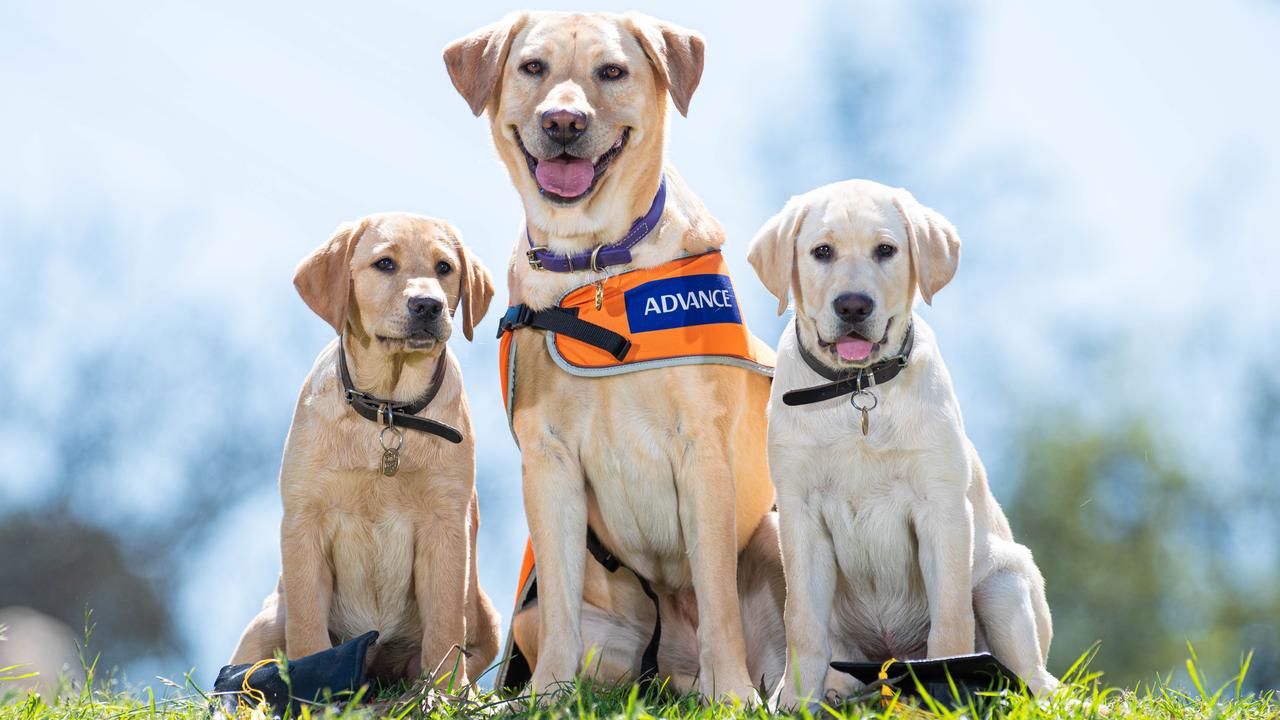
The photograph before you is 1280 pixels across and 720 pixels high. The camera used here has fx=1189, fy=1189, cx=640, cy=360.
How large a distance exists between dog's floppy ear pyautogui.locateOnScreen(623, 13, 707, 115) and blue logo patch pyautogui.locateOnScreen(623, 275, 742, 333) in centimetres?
69

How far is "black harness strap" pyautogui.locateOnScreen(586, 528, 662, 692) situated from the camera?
15.4ft

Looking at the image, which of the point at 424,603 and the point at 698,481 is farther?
the point at 424,603

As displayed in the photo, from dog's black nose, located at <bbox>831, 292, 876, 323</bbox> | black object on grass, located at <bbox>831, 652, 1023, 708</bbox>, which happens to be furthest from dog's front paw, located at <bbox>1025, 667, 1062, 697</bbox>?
dog's black nose, located at <bbox>831, 292, 876, 323</bbox>

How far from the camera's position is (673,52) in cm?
469

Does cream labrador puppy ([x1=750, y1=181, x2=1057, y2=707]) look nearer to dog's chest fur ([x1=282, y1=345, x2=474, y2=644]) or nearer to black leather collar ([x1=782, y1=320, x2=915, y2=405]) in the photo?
black leather collar ([x1=782, y1=320, x2=915, y2=405])

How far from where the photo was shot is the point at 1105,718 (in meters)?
3.52

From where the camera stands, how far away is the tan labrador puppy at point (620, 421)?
4.42 metres

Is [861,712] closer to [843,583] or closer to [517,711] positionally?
[843,583]

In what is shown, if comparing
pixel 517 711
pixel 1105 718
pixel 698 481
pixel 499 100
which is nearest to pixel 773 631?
pixel 698 481

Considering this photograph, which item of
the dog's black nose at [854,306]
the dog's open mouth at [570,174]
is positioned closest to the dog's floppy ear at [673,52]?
the dog's open mouth at [570,174]

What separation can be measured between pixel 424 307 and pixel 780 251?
149cm

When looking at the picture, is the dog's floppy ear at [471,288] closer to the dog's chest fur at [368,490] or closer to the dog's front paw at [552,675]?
the dog's chest fur at [368,490]

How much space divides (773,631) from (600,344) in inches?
52.0

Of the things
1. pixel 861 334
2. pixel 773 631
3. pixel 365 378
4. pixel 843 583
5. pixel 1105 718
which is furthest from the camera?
pixel 365 378
